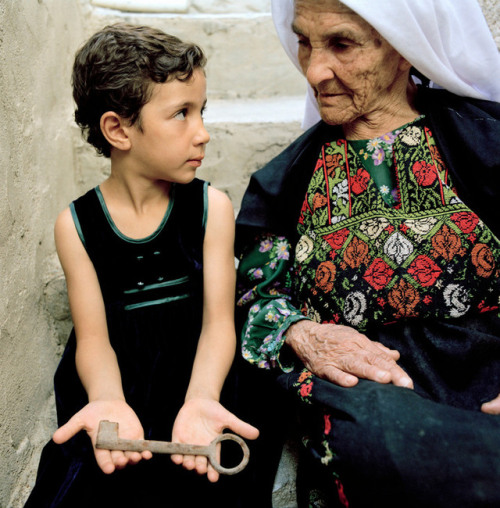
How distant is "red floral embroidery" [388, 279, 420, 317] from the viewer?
168 cm

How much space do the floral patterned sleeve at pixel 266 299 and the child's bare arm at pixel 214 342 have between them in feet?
0.24

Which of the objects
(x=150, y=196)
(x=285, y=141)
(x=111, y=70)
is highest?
(x=111, y=70)

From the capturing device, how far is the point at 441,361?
1.69m

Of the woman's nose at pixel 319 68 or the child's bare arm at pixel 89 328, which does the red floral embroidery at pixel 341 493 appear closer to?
the child's bare arm at pixel 89 328

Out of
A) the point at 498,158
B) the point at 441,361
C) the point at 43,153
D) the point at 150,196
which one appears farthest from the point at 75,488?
the point at 498,158

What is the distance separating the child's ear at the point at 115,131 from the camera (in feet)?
5.70

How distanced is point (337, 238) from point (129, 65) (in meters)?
0.82

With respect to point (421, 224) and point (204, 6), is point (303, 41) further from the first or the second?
point (204, 6)

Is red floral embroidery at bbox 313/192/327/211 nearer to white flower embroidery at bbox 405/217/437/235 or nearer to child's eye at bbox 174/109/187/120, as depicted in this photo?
white flower embroidery at bbox 405/217/437/235

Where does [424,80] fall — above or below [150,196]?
above

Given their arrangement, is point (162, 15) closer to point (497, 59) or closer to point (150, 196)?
point (150, 196)

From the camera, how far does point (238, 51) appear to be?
313cm

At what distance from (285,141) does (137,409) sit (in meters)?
1.51

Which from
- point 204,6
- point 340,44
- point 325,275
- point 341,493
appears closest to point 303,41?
point 340,44
